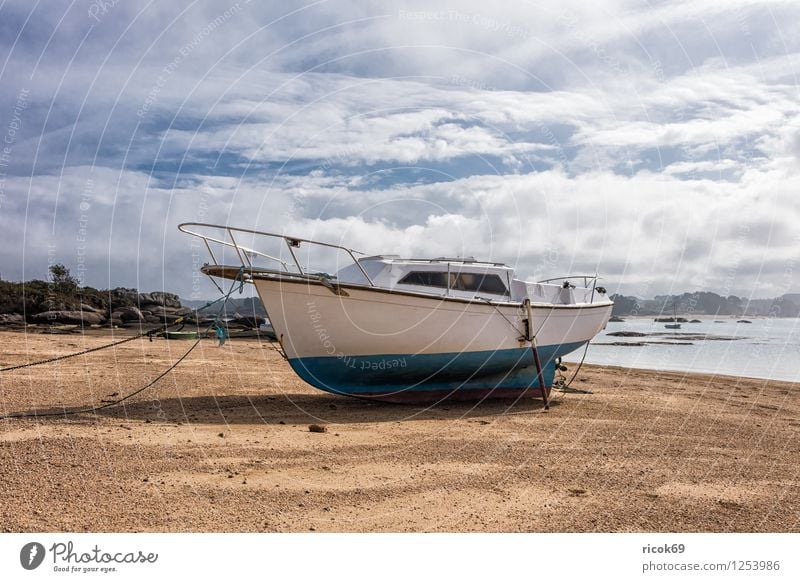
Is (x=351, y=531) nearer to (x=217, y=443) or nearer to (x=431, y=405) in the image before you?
(x=217, y=443)

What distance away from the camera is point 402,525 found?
5.24m

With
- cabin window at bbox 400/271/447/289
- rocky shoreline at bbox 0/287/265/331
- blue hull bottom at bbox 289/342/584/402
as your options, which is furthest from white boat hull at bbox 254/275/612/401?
rocky shoreline at bbox 0/287/265/331

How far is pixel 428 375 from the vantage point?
39.9 ft

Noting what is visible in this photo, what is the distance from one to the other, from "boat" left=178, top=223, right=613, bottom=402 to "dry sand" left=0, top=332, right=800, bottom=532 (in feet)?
1.94

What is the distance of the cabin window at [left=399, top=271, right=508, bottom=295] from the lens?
39.5 feet

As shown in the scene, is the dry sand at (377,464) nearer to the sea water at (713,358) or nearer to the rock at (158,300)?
the sea water at (713,358)

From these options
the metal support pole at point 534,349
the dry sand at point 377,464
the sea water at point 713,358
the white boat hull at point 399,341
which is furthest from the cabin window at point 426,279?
the sea water at point 713,358

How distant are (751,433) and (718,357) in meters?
29.0

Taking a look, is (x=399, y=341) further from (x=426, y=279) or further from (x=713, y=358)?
(x=713, y=358)

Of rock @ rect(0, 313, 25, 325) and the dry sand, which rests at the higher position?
rock @ rect(0, 313, 25, 325)

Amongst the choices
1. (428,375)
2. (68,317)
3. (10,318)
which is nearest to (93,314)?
(68,317)

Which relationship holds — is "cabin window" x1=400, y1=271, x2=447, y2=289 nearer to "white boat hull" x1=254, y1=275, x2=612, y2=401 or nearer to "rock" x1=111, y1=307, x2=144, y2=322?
"white boat hull" x1=254, y1=275, x2=612, y2=401

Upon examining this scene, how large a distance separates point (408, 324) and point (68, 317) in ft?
115

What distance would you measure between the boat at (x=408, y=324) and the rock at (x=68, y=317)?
31.5 metres
